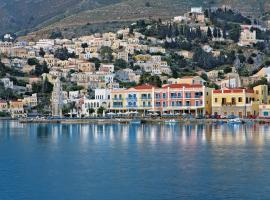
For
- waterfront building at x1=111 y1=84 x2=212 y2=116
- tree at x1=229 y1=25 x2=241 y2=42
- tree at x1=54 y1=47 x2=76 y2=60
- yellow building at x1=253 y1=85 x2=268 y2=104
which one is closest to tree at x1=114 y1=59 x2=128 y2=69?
tree at x1=54 y1=47 x2=76 y2=60

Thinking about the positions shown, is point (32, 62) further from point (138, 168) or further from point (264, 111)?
point (138, 168)

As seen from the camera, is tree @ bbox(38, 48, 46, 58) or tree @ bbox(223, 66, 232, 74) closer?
tree @ bbox(223, 66, 232, 74)

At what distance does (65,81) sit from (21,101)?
11.3 m

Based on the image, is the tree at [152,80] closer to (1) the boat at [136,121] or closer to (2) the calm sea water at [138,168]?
(1) the boat at [136,121]

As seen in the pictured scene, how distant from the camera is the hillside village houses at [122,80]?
86875 millimetres

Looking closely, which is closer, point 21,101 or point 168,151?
point 168,151

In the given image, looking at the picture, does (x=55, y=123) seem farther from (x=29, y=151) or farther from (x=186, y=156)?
(x=186, y=156)

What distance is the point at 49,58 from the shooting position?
142625 millimetres

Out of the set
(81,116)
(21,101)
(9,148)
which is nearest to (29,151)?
(9,148)

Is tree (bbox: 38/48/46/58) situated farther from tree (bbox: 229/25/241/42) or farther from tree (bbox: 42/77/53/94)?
tree (bbox: 229/25/241/42)

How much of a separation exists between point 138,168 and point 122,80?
8548 centimetres

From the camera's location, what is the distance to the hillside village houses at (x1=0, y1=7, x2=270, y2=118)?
86.9m

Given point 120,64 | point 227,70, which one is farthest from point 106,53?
point 227,70

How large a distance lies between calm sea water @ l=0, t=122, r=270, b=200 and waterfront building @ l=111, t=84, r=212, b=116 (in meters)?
27.9
